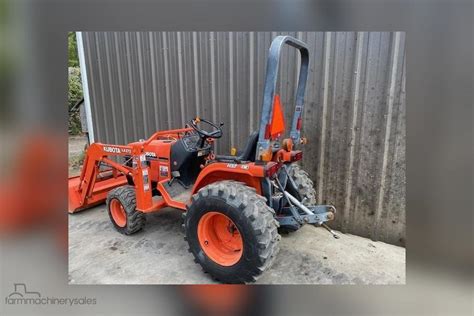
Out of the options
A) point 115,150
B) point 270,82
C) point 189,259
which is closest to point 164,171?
point 115,150

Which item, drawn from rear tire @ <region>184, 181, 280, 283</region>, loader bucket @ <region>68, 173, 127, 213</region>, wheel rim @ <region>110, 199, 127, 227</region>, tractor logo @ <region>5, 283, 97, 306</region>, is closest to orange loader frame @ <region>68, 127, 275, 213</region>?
loader bucket @ <region>68, 173, 127, 213</region>

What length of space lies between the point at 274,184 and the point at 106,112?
2.37 metres

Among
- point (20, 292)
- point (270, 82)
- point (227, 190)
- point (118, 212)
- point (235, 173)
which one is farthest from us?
point (118, 212)

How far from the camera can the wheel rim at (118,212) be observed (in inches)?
122

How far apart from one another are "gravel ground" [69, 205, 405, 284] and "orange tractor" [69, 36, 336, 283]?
20 cm

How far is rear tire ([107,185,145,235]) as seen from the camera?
2.95 meters

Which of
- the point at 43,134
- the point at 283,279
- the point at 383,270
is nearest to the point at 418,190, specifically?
the point at 383,270

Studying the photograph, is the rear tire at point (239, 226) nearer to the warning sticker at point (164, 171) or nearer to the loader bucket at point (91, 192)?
the warning sticker at point (164, 171)

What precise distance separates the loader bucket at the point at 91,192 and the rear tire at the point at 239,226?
1.71m

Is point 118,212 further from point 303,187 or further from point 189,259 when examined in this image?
point 303,187

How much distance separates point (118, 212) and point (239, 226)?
1.82 m

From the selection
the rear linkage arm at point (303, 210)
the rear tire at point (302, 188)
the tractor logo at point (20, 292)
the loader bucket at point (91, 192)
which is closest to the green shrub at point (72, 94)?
the tractor logo at point (20, 292)

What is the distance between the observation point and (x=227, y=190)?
207 centimetres

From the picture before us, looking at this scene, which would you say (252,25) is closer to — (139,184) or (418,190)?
(418,190)
